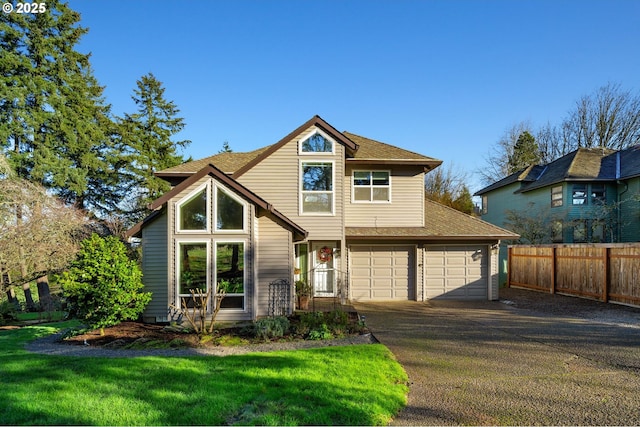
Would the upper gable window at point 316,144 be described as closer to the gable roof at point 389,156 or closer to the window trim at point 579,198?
the gable roof at point 389,156

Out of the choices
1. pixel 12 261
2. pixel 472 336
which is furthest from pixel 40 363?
pixel 12 261

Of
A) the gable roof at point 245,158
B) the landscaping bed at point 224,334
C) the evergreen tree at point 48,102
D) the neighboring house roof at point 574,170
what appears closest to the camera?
the landscaping bed at point 224,334

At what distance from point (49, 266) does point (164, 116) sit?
18094 mm

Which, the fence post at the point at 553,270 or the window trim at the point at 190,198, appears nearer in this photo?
the window trim at the point at 190,198

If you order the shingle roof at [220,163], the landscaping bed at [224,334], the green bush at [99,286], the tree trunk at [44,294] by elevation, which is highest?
the shingle roof at [220,163]

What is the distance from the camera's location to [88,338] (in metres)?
7.96

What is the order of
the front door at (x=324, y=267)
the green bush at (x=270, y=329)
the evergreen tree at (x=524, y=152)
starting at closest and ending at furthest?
1. the green bush at (x=270, y=329)
2. the front door at (x=324, y=267)
3. the evergreen tree at (x=524, y=152)

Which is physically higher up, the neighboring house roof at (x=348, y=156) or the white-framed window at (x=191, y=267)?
the neighboring house roof at (x=348, y=156)

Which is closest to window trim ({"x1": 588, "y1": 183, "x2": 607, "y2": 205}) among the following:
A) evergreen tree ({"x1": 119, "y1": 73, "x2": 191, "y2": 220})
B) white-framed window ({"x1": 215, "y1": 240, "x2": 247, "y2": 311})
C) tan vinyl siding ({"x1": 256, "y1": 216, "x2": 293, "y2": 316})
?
tan vinyl siding ({"x1": 256, "y1": 216, "x2": 293, "y2": 316})

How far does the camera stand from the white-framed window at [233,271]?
959 cm

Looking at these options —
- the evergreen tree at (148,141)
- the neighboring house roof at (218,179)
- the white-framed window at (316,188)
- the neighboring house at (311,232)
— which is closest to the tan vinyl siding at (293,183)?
the neighboring house at (311,232)

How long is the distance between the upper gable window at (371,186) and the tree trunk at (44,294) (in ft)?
51.0

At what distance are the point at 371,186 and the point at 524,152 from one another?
26427 mm

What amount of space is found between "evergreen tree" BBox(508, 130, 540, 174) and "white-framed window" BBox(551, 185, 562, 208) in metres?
12.0
